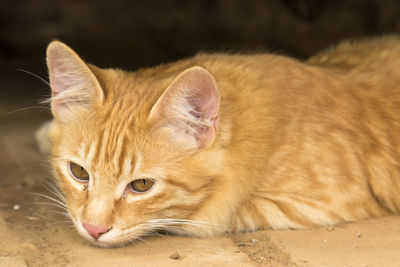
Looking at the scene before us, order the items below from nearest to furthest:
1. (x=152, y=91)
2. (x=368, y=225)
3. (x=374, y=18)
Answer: (x=152, y=91)
(x=368, y=225)
(x=374, y=18)

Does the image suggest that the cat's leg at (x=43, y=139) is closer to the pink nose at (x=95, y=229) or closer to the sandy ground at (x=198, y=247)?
the sandy ground at (x=198, y=247)

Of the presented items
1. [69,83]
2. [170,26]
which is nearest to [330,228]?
[69,83]

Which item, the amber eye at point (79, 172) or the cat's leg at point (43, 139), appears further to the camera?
the cat's leg at point (43, 139)

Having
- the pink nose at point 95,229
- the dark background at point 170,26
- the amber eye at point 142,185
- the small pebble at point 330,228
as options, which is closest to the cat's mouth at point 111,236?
the pink nose at point 95,229

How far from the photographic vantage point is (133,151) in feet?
8.74

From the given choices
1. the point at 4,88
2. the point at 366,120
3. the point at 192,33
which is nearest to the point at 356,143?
the point at 366,120

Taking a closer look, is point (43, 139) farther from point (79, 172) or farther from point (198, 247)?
point (198, 247)

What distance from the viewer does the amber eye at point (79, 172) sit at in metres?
2.76

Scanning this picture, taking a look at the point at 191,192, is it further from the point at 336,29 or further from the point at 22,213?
the point at 336,29

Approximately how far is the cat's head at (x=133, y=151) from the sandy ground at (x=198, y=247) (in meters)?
0.10

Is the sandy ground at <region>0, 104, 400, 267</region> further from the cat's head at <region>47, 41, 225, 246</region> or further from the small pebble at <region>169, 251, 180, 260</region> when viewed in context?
the cat's head at <region>47, 41, 225, 246</region>

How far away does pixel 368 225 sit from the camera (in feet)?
10.1

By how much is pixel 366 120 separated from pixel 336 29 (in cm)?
458

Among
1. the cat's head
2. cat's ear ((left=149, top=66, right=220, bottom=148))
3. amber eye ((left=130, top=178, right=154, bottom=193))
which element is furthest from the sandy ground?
cat's ear ((left=149, top=66, right=220, bottom=148))
